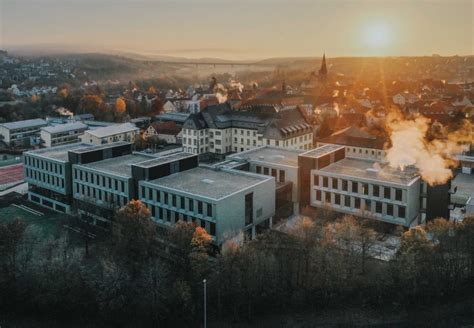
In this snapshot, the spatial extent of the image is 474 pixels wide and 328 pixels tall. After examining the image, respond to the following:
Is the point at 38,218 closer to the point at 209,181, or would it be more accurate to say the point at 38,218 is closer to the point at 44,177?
the point at 44,177

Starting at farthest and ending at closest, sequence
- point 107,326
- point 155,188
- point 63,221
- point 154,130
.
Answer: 1. point 154,130
2. point 63,221
3. point 155,188
4. point 107,326

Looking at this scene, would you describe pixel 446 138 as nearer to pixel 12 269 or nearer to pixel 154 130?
pixel 154 130

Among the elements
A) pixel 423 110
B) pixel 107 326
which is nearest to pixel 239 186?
pixel 107 326

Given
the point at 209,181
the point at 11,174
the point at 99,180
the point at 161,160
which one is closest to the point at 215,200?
the point at 209,181

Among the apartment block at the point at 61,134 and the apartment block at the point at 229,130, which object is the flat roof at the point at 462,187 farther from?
the apartment block at the point at 61,134

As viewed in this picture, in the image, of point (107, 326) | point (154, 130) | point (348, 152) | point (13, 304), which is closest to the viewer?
point (107, 326)
